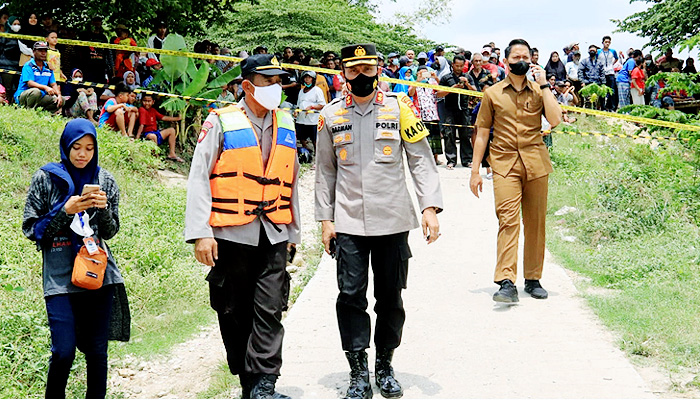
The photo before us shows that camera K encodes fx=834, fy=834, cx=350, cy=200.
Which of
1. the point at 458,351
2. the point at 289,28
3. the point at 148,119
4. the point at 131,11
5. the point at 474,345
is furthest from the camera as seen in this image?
the point at 289,28

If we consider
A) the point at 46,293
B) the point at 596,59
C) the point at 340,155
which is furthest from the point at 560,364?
the point at 596,59

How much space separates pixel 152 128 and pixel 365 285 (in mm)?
8611

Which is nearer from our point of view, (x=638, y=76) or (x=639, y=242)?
(x=639, y=242)

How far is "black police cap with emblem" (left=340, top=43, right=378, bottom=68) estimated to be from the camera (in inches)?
197

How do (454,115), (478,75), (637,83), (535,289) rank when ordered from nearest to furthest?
(535,289) → (454,115) → (478,75) → (637,83)

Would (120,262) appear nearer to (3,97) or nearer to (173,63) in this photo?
(3,97)

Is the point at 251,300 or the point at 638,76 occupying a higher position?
the point at 638,76

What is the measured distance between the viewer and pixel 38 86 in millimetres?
12086

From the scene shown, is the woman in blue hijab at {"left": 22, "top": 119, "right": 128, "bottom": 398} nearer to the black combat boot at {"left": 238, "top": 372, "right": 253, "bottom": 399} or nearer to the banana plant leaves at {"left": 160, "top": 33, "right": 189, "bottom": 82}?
the black combat boot at {"left": 238, "top": 372, "right": 253, "bottom": 399}

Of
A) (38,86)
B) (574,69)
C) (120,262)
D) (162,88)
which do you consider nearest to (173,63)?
(162,88)

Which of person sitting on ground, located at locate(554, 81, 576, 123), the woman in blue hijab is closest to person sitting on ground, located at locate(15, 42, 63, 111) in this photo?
the woman in blue hijab

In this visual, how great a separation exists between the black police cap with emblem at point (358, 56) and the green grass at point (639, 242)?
2.69 metres

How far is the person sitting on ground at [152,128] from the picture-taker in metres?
12.7

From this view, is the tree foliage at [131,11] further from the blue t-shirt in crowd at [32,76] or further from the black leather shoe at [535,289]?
the black leather shoe at [535,289]
